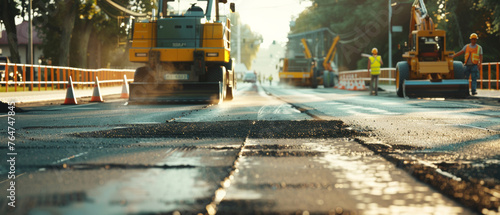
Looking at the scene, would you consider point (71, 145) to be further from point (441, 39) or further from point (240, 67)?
point (240, 67)

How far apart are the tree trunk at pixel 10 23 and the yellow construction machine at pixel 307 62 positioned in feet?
59.4

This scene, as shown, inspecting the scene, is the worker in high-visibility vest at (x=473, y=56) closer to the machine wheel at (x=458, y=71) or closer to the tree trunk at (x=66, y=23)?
the machine wheel at (x=458, y=71)

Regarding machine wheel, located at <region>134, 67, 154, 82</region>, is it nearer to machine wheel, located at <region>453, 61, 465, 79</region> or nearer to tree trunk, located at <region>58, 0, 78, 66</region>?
machine wheel, located at <region>453, 61, 465, 79</region>

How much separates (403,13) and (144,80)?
3849cm

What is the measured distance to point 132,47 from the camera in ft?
58.1

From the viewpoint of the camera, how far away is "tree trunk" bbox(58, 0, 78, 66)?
3462 cm

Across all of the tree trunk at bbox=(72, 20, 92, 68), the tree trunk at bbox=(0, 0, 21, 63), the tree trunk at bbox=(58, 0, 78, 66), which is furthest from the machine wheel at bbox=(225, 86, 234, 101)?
the tree trunk at bbox=(72, 20, 92, 68)

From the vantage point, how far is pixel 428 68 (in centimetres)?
2042

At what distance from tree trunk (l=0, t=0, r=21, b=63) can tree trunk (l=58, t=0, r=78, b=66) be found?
253cm

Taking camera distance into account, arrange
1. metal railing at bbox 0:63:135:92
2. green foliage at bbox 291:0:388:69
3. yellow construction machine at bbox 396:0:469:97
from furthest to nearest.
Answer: green foliage at bbox 291:0:388:69, metal railing at bbox 0:63:135:92, yellow construction machine at bbox 396:0:469:97

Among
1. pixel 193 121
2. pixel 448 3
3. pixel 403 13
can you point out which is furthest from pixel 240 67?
pixel 193 121

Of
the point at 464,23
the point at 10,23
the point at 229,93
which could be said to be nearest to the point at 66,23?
the point at 10,23

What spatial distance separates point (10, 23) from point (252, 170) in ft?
114

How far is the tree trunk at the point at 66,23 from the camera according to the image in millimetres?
34625
